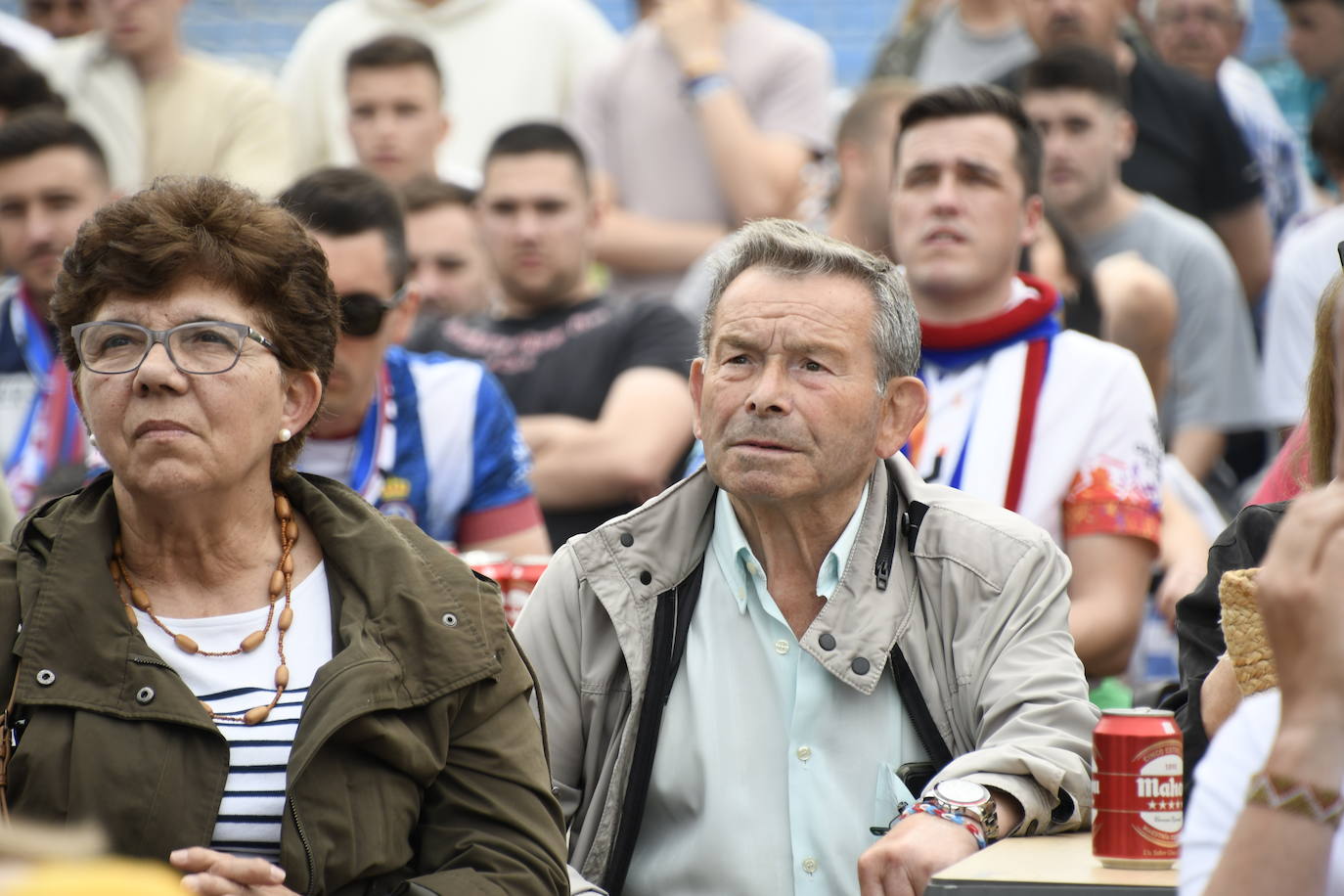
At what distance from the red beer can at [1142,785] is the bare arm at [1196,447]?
14.3 ft

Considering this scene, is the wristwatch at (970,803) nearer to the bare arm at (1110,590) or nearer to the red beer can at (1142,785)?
the red beer can at (1142,785)

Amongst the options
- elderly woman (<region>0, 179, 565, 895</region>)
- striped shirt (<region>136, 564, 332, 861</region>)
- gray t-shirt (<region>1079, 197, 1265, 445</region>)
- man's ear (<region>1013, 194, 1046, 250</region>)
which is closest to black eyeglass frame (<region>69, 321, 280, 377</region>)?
elderly woman (<region>0, 179, 565, 895</region>)

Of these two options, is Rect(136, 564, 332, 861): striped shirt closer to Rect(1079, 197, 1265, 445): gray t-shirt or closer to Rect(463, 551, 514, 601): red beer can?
Rect(463, 551, 514, 601): red beer can

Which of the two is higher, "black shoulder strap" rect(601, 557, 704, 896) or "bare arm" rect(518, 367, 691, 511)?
"bare arm" rect(518, 367, 691, 511)

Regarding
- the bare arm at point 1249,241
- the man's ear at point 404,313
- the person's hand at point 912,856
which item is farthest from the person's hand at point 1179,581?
the bare arm at point 1249,241

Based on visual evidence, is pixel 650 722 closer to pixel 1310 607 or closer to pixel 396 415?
pixel 1310 607

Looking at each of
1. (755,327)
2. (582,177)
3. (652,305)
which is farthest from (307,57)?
(755,327)

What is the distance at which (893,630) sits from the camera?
347 centimetres

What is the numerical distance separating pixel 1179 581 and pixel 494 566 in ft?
5.89

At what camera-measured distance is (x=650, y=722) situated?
11.4 ft

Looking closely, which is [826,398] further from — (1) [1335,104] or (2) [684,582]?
(1) [1335,104]

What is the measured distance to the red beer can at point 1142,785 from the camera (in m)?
2.82

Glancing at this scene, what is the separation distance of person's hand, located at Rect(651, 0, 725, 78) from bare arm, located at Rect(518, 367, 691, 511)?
1.92 meters

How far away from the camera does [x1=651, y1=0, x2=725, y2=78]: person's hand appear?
7621mm
